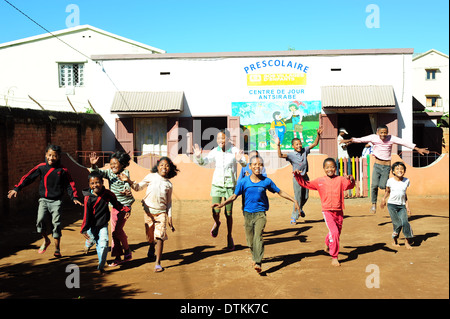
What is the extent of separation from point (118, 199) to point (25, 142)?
5443mm

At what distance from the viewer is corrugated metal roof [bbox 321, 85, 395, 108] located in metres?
16.4

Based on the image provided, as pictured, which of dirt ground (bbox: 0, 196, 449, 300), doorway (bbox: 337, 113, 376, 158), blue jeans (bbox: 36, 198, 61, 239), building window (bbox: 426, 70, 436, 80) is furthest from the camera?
building window (bbox: 426, 70, 436, 80)

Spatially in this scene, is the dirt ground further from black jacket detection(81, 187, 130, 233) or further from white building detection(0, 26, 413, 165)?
white building detection(0, 26, 413, 165)

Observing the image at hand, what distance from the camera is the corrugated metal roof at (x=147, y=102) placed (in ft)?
55.6

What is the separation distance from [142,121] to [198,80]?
9.07 feet

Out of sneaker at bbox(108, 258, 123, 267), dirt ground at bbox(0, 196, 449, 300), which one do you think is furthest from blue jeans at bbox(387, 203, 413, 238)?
sneaker at bbox(108, 258, 123, 267)

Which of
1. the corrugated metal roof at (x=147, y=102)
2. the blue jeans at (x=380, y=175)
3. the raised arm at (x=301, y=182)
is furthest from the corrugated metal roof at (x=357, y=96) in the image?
the raised arm at (x=301, y=182)

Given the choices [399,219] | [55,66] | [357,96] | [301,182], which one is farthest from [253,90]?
[301,182]

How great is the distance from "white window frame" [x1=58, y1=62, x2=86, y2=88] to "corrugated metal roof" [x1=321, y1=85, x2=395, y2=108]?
11.5 metres

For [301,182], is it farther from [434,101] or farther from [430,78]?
[434,101]

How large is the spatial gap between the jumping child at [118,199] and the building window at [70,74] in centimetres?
1607

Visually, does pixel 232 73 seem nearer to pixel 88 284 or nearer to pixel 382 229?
pixel 382 229

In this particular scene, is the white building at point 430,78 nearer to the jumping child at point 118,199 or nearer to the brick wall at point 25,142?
the brick wall at point 25,142
